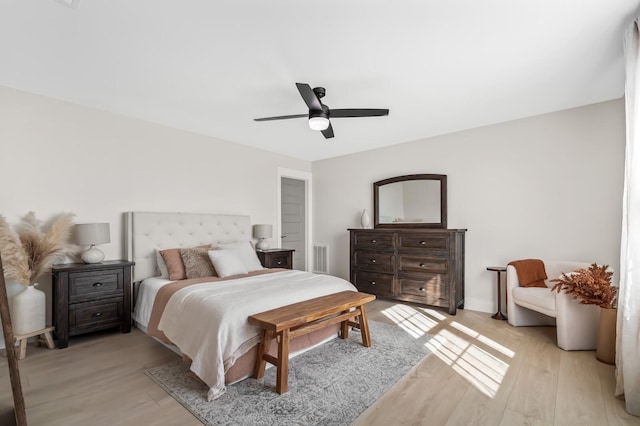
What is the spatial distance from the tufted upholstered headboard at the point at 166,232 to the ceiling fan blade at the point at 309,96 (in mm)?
2467

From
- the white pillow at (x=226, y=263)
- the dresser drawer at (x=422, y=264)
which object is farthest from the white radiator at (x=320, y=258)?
the white pillow at (x=226, y=263)

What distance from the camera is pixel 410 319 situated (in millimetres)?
3912

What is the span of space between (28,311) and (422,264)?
431cm

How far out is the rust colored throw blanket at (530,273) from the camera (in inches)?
142

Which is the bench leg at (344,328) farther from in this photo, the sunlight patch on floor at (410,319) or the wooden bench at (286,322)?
the sunlight patch on floor at (410,319)

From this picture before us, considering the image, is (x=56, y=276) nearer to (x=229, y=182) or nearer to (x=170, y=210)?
(x=170, y=210)

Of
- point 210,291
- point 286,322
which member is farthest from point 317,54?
point 210,291

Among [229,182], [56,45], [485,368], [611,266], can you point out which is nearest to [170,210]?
[229,182]

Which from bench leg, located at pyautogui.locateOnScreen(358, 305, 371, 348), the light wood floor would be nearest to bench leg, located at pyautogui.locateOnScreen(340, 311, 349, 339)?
bench leg, located at pyautogui.locateOnScreen(358, 305, 371, 348)

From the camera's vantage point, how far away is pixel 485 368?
2607 mm

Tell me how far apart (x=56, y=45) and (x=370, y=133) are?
3486 millimetres

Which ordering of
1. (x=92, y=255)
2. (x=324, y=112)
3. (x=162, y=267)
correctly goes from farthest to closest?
(x=162, y=267), (x=92, y=255), (x=324, y=112)

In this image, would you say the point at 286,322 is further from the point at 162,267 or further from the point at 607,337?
the point at 607,337

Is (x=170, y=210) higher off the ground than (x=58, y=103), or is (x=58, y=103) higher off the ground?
(x=58, y=103)
